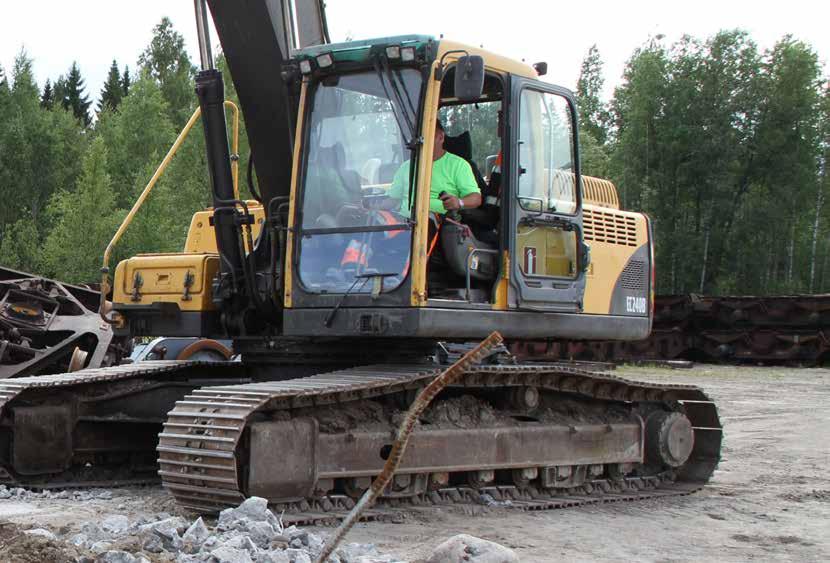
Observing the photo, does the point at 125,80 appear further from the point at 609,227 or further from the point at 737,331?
the point at 609,227

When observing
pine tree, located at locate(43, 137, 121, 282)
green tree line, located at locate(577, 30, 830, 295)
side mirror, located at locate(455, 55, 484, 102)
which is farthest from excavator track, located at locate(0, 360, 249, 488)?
green tree line, located at locate(577, 30, 830, 295)

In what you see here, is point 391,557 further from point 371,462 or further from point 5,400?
point 5,400

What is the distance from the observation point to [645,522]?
26.2 feet

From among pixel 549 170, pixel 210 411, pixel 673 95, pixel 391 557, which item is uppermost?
pixel 673 95

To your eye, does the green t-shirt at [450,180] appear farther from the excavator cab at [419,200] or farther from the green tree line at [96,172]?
the green tree line at [96,172]

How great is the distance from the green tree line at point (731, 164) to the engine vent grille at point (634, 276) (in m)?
36.6

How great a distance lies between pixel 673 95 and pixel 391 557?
45.0 metres

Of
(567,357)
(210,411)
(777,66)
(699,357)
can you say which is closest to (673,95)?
(777,66)

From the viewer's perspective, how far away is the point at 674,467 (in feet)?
31.4

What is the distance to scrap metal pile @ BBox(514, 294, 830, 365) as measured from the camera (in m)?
26.5

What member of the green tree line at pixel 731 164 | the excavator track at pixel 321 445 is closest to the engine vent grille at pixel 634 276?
the excavator track at pixel 321 445

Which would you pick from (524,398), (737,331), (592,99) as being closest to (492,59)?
(524,398)

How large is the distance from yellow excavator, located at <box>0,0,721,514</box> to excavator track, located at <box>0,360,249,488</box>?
16mm

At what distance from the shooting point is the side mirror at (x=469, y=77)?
22.7 ft
